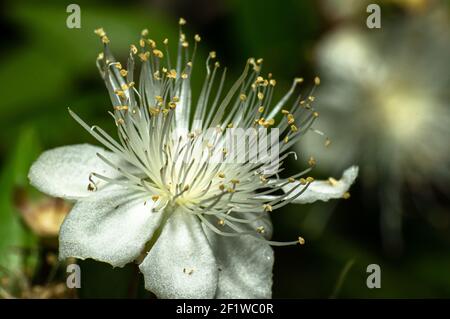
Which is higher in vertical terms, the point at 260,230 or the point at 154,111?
the point at 154,111

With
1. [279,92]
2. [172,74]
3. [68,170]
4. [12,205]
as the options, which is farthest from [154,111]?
[279,92]

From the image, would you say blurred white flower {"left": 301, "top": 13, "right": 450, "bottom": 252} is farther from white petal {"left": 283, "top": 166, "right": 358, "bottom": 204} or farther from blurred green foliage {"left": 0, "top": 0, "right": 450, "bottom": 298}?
white petal {"left": 283, "top": 166, "right": 358, "bottom": 204}

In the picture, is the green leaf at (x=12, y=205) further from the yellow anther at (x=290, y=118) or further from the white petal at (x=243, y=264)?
the yellow anther at (x=290, y=118)

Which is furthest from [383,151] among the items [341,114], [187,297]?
[187,297]

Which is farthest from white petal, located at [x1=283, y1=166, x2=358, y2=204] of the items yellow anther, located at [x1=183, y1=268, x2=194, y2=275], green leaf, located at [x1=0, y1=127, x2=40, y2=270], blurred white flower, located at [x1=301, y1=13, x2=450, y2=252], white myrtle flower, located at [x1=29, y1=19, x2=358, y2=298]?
blurred white flower, located at [x1=301, y1=13, x2=450, y2=252]

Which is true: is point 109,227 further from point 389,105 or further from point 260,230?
point 389,105

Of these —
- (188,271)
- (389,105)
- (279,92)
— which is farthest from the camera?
(389,105)

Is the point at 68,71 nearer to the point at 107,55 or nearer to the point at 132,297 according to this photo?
the point at 107,55
